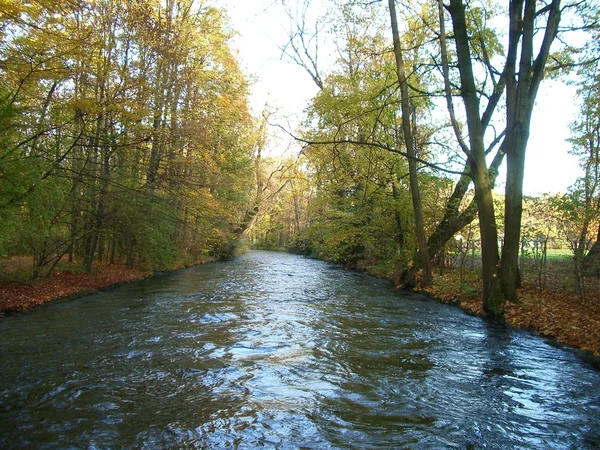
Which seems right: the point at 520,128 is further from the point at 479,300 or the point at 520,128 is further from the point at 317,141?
the point at 317,141

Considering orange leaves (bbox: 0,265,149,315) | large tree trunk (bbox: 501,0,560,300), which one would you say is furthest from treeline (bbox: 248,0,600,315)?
orange leaves (bbox: 0,265,149,315)

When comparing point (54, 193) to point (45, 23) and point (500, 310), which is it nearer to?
point (45, 23)

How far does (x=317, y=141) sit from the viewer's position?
1673 centimetres

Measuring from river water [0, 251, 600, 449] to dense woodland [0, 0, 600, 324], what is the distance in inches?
118

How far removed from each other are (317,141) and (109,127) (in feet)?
25.3

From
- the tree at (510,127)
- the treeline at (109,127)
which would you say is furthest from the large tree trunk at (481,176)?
the treeline at (109,127)

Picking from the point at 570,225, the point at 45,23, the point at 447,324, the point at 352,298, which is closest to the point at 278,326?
the point at 447,324

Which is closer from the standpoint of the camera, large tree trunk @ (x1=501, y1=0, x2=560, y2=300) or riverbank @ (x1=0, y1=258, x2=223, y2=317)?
large tree trunk @ (x1=501, y1=0, x2=560, y2=300)

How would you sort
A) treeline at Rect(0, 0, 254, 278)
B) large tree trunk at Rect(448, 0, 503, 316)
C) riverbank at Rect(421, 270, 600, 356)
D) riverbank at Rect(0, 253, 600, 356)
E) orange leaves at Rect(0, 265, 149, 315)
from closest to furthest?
riverbank at Rect(421, 270, 600, 356)
riverbank at Rect(0, 253, 600, 356)
treeline at Rect(0, 0, 254, 278)
orange leaves at Rect(0, 265, 149, 315)
large tree trunk at Rect(448, 0, 503, 316)

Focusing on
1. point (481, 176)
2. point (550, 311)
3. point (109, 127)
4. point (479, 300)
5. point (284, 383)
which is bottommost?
point (284, 383)

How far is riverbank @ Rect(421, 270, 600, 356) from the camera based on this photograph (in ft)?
24.9

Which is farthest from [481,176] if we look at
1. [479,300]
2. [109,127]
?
[109,127]

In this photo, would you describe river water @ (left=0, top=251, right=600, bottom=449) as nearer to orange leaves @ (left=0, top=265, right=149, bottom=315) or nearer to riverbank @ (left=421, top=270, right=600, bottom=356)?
riverbank @ (left=421, top=270, right=600, bottom=356)

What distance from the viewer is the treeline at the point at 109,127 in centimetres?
891
